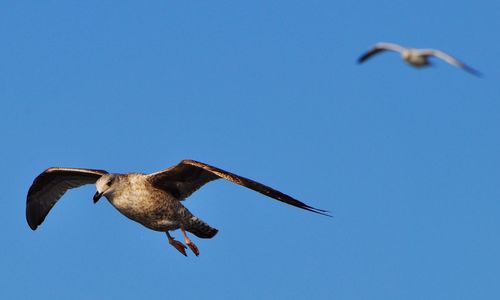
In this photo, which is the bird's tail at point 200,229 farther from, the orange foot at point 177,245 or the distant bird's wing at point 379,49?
the distant bird's wing at point 379,49

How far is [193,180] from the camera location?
18.5m

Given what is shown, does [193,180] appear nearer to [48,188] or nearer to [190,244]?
[190,244]

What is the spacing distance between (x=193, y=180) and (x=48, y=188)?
159 inches

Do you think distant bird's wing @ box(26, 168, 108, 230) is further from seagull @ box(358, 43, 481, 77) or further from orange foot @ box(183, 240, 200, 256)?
seagull @ box(358, 43, 481, 77)

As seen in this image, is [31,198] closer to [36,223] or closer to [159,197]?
[36,223]

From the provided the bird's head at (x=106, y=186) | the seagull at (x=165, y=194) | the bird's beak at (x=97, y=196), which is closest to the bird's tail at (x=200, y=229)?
the seagull at (x=165, y=194)

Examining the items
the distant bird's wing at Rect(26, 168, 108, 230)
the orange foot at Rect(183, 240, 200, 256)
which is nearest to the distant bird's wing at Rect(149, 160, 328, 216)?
the orange foot at Rect(183, 240, 200, 256)

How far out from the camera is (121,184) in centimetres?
1759

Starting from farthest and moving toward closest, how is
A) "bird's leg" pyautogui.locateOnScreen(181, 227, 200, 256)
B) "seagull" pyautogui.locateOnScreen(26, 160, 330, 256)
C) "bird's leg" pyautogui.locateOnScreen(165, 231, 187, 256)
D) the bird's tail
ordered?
"bird's leg" pyautogui.locateOnScreen(165, 231, 187, 256)
the bird's tail
"bird's leg" pyautogui.locateOnScreen(181, 227, 200, 256)
"seagull" pyautogui.locateOnScreen(26, 160, 330, 256)

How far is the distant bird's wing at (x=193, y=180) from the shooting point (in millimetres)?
16062

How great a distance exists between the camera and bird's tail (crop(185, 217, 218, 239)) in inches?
728

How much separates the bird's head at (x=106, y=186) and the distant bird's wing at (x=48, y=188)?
2253 mm

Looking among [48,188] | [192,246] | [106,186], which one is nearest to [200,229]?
[192,246]

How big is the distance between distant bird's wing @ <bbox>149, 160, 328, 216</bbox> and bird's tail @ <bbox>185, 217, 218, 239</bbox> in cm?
53
